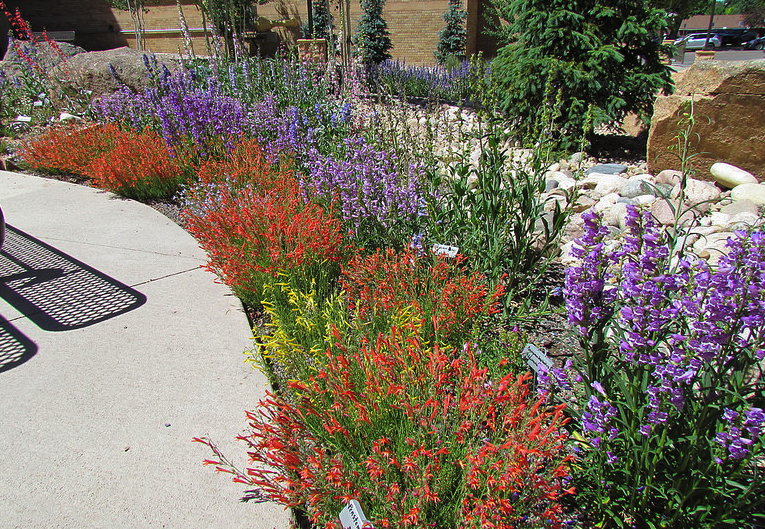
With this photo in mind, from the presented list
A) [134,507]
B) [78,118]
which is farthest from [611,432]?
[78,118]

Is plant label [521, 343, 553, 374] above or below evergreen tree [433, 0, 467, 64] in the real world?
below

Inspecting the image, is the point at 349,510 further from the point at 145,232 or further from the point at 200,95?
the point at 200,95

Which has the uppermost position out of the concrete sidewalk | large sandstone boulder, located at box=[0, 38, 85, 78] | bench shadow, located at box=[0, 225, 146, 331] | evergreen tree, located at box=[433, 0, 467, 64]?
evergreen tree, located at box=[433, 0, 467, 64]

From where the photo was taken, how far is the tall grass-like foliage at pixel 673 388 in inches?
53.2

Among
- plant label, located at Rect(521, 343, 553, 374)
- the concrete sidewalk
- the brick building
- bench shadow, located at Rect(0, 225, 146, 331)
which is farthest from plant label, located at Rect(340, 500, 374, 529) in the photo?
the brick building

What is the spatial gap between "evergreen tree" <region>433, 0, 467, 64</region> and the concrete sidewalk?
62.9 feet

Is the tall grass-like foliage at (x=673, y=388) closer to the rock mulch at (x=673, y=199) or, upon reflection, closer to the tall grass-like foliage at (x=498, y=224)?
the tall grass-like foliage at (x=498, y=224)

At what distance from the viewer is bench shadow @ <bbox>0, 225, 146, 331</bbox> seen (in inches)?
129

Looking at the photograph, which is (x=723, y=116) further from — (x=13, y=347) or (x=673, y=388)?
(x=13, y=347)

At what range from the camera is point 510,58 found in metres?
6.83

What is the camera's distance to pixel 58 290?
141 inches

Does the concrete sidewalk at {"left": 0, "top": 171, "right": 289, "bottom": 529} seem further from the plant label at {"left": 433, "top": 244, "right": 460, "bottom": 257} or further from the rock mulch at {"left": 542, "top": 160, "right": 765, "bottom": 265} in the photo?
the rock mulch at {"left": 542, "top": 160, "right": 765, "bottom": 265}

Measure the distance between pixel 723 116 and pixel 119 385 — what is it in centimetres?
589

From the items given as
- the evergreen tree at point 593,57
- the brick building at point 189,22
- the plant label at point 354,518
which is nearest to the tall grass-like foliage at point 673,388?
the plant label at point 354,518
